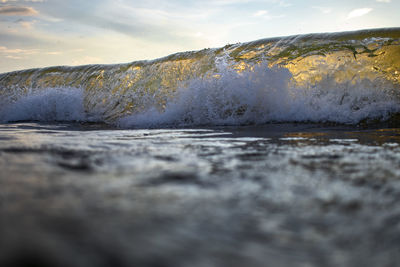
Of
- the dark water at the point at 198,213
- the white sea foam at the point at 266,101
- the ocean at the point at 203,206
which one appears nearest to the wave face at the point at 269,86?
the white sea foam at the point at 266,101

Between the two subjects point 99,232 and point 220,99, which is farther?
point 220,99

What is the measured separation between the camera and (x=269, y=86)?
518 centimetres

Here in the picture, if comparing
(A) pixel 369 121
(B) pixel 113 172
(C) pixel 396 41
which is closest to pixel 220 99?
(A) pixel 369 121

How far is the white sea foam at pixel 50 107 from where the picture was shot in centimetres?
778

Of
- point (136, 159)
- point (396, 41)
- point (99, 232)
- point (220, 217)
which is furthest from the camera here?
point (396, 41)

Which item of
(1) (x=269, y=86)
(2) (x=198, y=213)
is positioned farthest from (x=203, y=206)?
(1) (x=269, y=86)

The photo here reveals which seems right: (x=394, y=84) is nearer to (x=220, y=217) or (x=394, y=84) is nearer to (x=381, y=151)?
(x=381, y=151)

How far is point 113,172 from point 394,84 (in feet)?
15.5

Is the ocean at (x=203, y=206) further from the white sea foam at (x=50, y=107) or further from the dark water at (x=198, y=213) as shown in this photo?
the white sea foam at (x=50, y=107)

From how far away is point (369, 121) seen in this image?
4.19 m

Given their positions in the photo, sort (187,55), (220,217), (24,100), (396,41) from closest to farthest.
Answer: (220,217)
(396,41)
(187,55)
(24,100)

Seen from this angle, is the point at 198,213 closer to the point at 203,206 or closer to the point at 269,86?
the point at 203,206

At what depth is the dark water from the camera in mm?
565

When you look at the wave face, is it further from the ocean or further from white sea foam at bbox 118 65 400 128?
the ocean
